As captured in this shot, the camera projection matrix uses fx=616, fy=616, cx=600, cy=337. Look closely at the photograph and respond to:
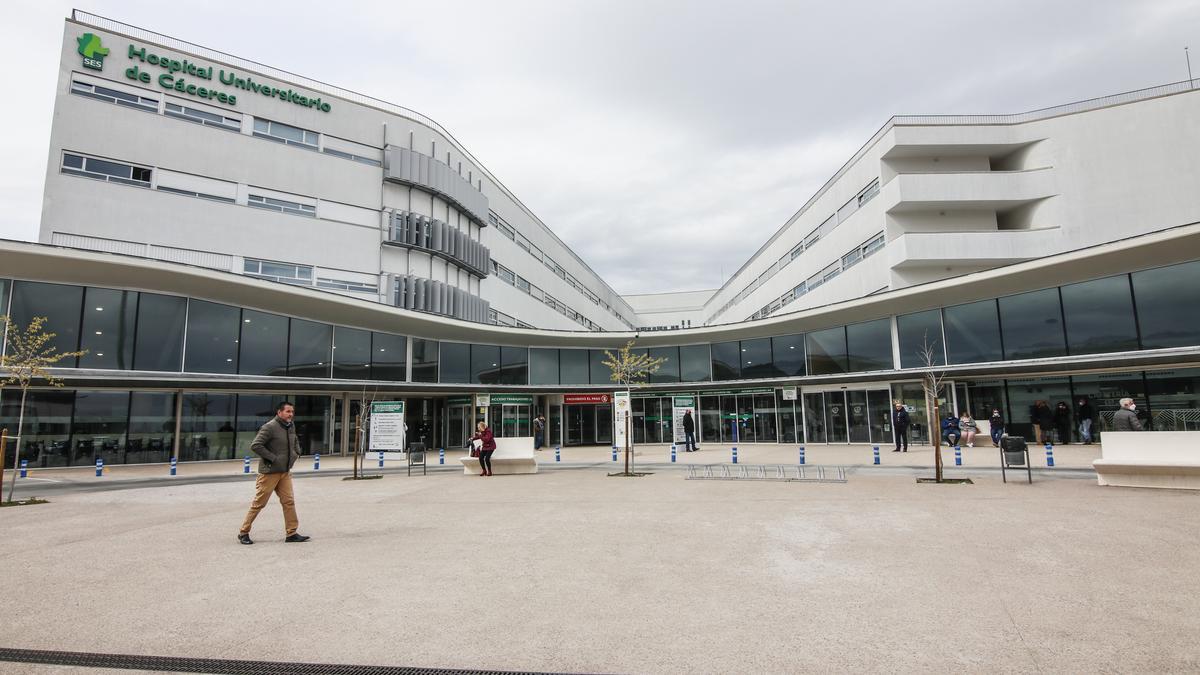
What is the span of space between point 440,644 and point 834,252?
35822mm

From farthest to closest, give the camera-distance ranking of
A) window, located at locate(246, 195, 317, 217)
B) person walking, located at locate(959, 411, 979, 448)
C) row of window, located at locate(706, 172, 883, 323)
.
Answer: row of window, located at locate(706, 172, 883, 323), window, located at locate(246, 195, 317, 217), person walking, located at locate(959, 411, 979, 448)

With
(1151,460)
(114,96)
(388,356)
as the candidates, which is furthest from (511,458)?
(114,96)

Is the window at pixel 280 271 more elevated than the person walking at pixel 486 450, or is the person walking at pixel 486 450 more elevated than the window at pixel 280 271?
the window at pixel 280 271

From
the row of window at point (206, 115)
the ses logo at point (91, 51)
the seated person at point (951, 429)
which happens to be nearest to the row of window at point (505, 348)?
the seated person at point (951, 429)

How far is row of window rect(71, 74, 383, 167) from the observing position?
81.6ft

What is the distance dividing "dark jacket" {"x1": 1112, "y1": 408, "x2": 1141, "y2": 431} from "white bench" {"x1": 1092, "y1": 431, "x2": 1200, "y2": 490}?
3.42ft

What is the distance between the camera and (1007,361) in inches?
890

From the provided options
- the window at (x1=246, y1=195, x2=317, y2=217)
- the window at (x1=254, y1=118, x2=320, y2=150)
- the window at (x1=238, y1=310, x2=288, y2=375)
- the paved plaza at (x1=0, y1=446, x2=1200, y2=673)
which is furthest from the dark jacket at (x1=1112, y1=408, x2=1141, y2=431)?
the window at (x1=254, y1=118, x2=320, y2=150)

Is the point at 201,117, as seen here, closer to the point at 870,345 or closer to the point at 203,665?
the point at 203,665

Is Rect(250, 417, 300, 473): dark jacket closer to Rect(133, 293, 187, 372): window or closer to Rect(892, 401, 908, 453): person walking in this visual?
Rect(133, 293, 187, 372): window

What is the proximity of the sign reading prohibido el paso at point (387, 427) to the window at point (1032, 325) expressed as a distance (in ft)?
74.5

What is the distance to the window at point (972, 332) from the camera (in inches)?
920

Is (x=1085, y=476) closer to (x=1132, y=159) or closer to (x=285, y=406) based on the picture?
(x=285, y=406)

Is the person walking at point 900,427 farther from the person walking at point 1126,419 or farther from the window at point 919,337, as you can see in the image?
the person walking at point 1126,419
